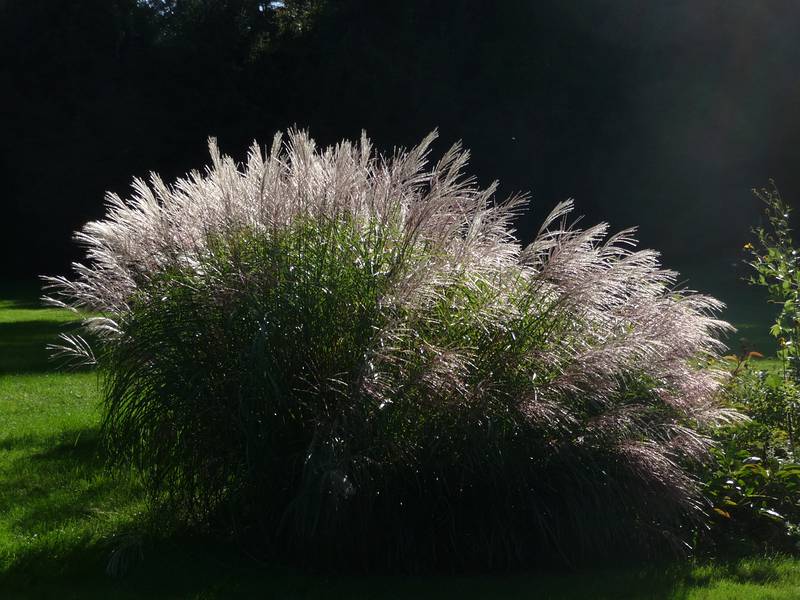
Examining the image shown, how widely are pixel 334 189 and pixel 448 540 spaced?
206 centimetres

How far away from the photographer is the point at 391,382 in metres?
4.91

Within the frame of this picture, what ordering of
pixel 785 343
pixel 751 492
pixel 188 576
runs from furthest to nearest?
pixel 785 343 < pixel 751 492 < pixel 188 576

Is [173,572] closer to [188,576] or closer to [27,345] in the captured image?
[188,576]

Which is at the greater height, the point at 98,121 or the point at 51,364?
the point at 98,121

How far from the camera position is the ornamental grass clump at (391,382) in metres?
4.92

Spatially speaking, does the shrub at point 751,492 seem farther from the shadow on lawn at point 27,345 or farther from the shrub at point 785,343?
the shadow on lawn at point 27,345

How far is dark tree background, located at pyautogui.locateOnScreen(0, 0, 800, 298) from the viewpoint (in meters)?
26.9

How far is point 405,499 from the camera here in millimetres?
5031

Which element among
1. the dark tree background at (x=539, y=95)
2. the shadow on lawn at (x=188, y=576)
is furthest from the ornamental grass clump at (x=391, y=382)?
the dark tree background at (x=539, y=95)

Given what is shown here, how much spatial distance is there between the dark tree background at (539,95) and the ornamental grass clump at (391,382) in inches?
840

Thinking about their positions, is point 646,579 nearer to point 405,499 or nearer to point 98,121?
point 405,499

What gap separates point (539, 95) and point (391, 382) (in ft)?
78.3

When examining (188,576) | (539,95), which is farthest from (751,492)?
(539,95)

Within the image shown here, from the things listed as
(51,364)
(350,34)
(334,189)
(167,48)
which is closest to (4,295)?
(167,48)
